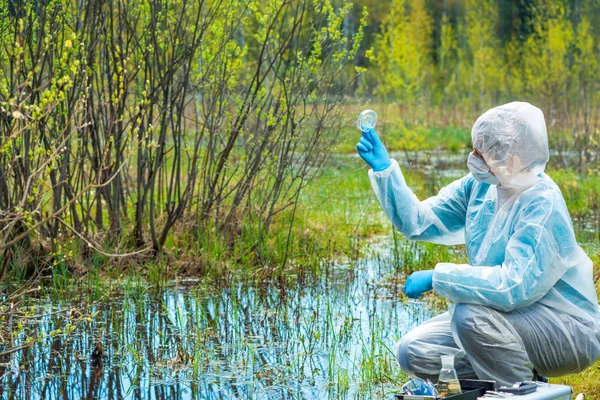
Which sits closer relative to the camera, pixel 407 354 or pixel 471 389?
pixel 471 389

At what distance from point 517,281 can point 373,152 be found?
0.89m

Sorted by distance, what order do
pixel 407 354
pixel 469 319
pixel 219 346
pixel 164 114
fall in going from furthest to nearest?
pixel 164 114 < pixel 219 346 < pixel 407 354 < pixel 469 319

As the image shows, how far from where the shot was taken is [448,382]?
3.55 m

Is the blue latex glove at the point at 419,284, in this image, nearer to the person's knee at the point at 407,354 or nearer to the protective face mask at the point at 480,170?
the person's knee at the point at 407,354

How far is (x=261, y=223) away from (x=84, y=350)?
2.83 m

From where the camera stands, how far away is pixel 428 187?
1323cm

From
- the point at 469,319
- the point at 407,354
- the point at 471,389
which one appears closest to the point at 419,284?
the point at 469,319

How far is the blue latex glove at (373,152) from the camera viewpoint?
13.5 ft

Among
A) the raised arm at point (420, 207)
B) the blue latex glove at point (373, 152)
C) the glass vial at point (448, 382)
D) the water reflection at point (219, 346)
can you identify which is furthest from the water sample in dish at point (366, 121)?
the water reflection at point (219, 346)

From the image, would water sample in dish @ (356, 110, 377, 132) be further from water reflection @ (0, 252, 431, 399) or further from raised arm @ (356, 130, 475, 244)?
water reflection @ (0, 252, 431, 399)

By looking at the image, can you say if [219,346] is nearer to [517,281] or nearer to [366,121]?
[366,121]

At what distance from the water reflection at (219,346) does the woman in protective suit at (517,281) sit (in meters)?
1.06

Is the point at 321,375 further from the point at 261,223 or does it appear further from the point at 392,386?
the point at 261,223

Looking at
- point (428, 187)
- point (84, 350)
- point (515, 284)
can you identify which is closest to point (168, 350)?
point (84, 350)
